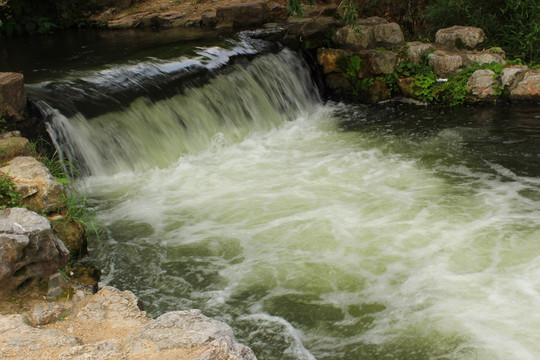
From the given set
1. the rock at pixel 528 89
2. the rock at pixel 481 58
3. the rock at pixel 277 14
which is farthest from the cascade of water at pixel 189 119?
the rock at pixel 528 89

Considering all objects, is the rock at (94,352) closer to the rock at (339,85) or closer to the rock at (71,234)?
the rock at (71,234)

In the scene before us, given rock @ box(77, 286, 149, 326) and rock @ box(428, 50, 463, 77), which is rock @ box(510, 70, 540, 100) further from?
rock @ box(77, 286, 149, 326)

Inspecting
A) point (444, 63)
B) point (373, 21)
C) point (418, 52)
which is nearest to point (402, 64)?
point (418, 52)

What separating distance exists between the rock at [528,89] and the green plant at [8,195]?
7213 millimetres

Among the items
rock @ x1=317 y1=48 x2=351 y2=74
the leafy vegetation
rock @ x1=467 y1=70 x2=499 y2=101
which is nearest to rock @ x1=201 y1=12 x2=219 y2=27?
the leafy vegetation

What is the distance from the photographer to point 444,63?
28.3ft

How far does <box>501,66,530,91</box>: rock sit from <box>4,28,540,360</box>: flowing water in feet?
1.45

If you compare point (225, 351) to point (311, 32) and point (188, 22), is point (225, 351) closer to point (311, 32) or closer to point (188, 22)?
point (311, 32)

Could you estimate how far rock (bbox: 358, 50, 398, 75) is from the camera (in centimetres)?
898

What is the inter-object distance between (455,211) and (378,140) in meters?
2.38

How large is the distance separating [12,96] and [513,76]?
706 centimetres

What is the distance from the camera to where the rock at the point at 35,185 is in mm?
4145

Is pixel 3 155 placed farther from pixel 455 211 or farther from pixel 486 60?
pixel 486 60

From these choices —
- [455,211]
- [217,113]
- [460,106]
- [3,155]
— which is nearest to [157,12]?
[217,113]
